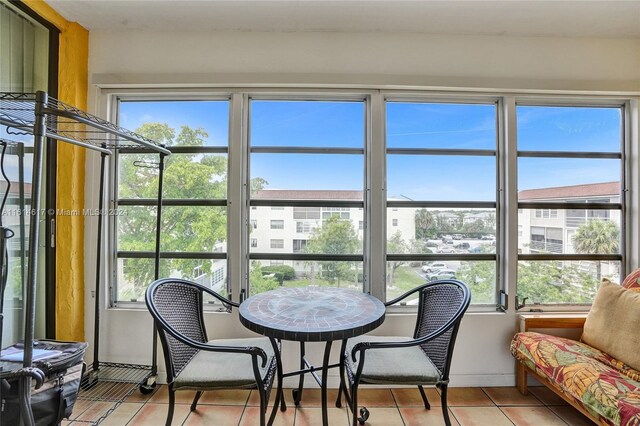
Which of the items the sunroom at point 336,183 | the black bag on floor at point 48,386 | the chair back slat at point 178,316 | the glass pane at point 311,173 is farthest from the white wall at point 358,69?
the black bag on floor at point 48,386

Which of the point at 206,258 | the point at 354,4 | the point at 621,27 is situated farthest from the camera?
the point at 206,258

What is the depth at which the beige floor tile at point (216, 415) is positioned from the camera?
171cm

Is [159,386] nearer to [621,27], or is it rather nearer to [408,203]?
[408,203]

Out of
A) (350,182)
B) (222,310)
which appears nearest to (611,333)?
(350,182)

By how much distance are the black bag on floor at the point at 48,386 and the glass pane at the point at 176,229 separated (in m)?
0.86

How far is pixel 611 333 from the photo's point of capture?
1740 mm

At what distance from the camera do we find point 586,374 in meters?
1.52

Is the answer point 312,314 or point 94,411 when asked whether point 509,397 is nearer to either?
point 312,314

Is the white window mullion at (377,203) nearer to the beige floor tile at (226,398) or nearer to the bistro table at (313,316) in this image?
the bistro table at (313,316)

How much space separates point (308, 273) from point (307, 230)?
1.13 ft

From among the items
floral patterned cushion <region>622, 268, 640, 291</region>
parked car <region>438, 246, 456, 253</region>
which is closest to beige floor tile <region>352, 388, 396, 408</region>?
parked car <region>438, 246, 456, 253</region>

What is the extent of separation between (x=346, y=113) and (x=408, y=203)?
2.90 feet

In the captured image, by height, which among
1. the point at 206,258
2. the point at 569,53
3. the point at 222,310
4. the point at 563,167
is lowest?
the point at 222,310

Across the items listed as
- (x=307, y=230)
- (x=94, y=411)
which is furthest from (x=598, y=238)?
(x=94, y=411)
